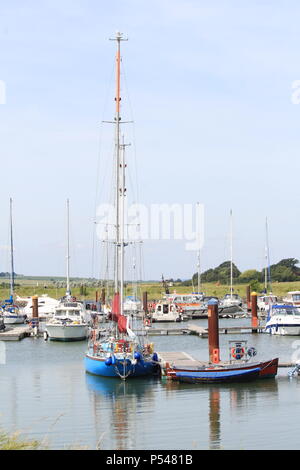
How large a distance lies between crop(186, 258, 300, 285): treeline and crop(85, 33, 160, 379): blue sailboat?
3870 inches

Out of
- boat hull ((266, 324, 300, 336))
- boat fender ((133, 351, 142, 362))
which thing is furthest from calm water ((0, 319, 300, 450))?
boat hull ((266, 324, 300, 336))

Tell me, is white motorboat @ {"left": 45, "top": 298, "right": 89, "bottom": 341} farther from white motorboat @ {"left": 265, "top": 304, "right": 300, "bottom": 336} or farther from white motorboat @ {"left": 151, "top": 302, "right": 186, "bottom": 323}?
white motorboat @ {"left": 151, "top": 302, "right": 186, "bottom": 323}

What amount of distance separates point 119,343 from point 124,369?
1526mm

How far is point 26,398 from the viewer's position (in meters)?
34.6

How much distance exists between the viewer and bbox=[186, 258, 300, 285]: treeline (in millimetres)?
143500

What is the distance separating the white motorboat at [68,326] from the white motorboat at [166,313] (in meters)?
21.0

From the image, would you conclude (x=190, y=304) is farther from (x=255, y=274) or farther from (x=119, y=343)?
(x=255, y=274)

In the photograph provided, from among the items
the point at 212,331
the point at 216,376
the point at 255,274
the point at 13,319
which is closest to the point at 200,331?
the point at 212,331

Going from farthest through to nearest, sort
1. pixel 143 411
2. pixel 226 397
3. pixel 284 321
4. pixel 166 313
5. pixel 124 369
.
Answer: pixel 166 313 < pixel 284 321 < pixel 124 369 < pixel 226 397 < pixel 143 411

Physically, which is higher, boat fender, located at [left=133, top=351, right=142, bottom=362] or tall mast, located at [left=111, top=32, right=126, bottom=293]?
tall mast, located at [left=111, top=32, right=126, bottom=293]

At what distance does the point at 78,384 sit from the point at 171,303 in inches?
1857

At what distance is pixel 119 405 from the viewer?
1300 inches

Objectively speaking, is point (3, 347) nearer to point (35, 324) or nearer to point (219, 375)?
point (35, 324)
